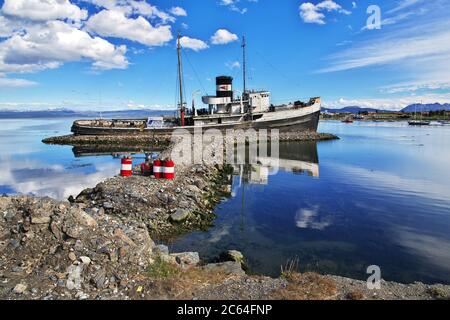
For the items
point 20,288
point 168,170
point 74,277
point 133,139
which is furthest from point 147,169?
point 133,139

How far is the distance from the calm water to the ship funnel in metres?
28.7

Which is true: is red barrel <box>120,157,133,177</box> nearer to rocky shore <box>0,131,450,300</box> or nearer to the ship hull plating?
rocky shore <box>0,131,450,300</box>

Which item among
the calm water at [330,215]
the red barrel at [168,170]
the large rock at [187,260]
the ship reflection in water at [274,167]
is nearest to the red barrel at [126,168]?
the red barrel at [168,170]

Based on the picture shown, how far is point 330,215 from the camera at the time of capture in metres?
14.7

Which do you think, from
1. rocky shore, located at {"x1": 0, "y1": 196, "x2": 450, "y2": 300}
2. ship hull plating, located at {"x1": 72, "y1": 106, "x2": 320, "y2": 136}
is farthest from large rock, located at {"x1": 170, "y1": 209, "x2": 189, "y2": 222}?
ship hull plating, located at {"x1": 72, "y1": 106, "x2": 320, "y2": 136}

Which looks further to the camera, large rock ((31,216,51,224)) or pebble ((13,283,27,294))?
large rock ((31,216,51,224))

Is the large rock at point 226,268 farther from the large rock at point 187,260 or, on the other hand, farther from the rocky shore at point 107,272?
the large rock at point 187,260

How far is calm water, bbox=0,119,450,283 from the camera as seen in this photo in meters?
10.1

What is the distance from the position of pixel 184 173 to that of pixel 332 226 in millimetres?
9333

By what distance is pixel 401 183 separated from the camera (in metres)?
21.5

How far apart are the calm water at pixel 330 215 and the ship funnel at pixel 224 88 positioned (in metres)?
28.7
